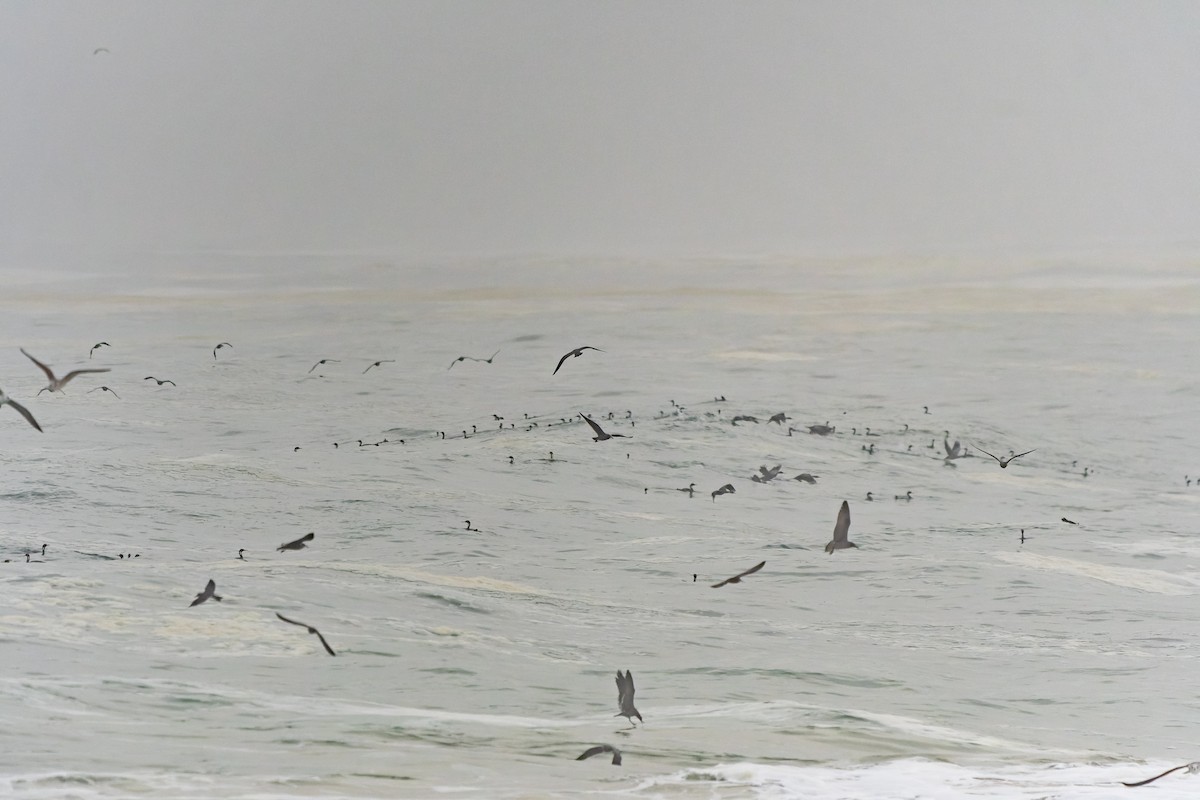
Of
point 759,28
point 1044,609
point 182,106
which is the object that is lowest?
point 1044,609

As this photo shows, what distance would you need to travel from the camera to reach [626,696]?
2.34 meters

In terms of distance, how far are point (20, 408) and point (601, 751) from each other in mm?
1559

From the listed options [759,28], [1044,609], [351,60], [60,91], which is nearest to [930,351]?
[1044,609]

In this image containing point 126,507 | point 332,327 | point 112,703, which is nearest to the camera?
point 112,703

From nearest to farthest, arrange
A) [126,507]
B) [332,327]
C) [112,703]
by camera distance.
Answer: [112,703] → [126,507] → [332,327]

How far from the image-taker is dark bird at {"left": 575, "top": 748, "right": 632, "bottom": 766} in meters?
2.25

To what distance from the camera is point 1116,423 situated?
105 inches

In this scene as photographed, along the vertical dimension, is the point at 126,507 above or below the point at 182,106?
below

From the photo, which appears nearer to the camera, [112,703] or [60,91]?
[112,703]

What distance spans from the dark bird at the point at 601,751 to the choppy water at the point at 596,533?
2 cm

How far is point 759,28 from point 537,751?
1.81 m

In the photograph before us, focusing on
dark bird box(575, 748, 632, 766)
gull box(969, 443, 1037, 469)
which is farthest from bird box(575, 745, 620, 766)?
gull box(969, 443, 1037, 469)

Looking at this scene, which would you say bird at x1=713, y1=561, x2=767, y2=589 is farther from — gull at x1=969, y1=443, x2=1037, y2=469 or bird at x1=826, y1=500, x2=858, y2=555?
gull at x1=969, y1=443, x2=1037, y2=469

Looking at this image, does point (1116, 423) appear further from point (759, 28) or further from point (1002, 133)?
point (759, 28)
